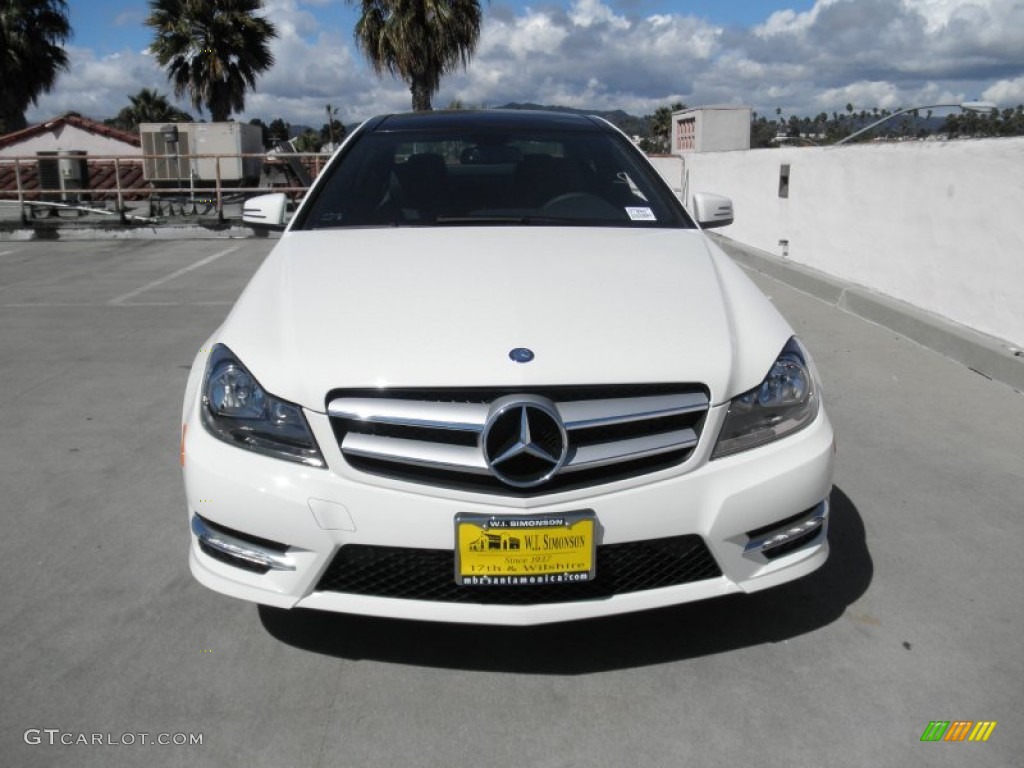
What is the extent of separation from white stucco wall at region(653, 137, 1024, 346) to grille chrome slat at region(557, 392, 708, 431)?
13.4 feet

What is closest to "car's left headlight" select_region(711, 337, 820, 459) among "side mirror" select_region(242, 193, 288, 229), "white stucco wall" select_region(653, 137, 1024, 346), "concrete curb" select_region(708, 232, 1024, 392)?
"side mirror" select_region(242, 193, 288, 229)

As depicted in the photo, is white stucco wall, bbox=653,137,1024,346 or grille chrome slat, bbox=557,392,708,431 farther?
white stucco wall, bbox=653,137,1024,346

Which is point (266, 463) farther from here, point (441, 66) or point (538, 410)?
point (441, 66)

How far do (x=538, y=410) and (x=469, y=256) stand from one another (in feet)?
2.95

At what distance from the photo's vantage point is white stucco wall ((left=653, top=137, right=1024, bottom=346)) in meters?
5.70

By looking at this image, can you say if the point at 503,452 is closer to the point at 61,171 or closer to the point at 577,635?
the point at 577,635

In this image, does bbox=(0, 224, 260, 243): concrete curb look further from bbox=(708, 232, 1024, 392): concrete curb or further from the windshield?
the windshield

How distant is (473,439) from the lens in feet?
7.63

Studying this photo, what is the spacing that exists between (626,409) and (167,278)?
8.79 meters

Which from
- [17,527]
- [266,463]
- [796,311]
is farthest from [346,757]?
[796,311]

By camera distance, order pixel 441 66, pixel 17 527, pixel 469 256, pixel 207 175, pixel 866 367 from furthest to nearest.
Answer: pixel 441 66, pixel 207 175, pixel 866 367, pixel 17 527, pixel 469 256

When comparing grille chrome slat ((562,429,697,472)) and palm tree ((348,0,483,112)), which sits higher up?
palm tree ((348,0,483,112))

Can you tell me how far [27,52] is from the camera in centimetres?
3381

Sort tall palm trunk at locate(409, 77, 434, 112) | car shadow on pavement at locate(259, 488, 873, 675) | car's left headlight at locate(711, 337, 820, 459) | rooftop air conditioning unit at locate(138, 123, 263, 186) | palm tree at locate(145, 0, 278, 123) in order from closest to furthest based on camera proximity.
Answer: car's left headlight at locate(711, 337, 820, 459)
car shadow on pavement at locate(259, 488, 873, 675)
rooftop air conditioning unit at locate(138, 123, 263, 186)
tall palm trunk at locate(409, 77, 434, 112)
palm tree at locate(145, 0, 278, 123)
